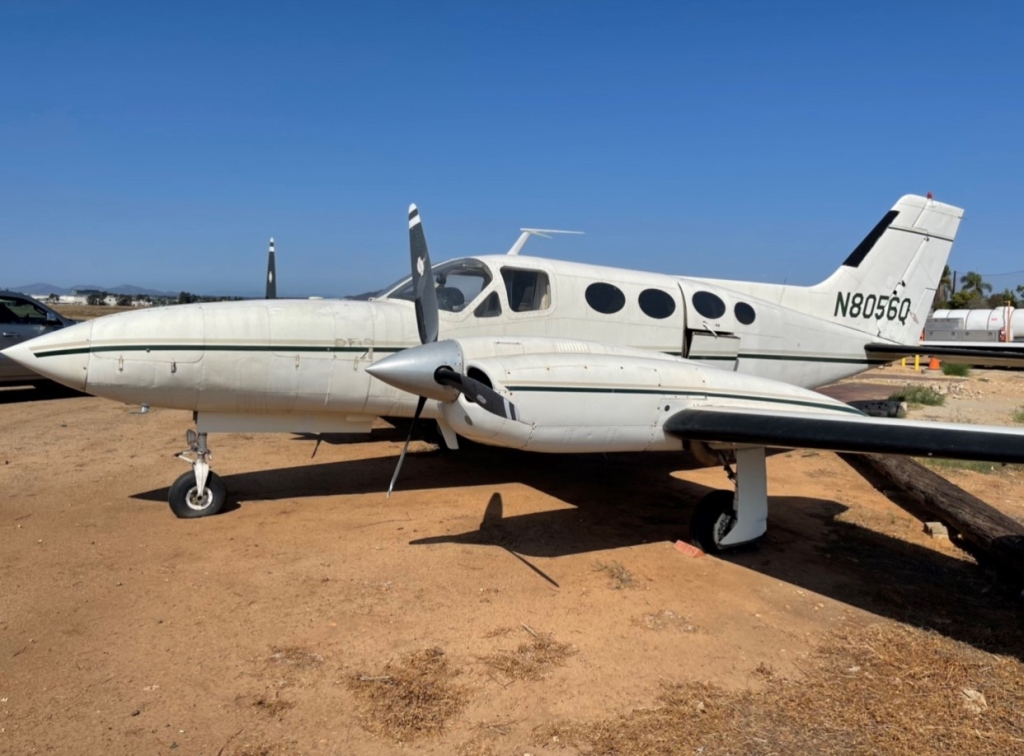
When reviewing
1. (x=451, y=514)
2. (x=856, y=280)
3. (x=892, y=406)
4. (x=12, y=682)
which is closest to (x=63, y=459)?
(x=451, y=514)

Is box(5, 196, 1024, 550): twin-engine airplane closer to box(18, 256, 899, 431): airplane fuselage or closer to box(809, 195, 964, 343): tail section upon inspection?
box(18, 256, 899, 431): airplane fuselage

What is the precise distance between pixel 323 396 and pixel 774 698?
194 inches

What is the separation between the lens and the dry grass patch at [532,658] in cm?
431

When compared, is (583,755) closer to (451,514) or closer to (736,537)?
(736,537)

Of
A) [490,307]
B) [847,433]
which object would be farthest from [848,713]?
[490,307]

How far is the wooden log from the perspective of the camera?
595 centimetres

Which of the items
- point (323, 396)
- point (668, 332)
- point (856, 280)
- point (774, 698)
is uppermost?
point (856, 280)

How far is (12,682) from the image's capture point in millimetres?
3951

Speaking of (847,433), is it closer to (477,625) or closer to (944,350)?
(477,625)

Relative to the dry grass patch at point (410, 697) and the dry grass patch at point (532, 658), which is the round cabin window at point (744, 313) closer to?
the dry grass patch at point (532, 658)

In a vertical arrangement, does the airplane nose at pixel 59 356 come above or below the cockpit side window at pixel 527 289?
A: below

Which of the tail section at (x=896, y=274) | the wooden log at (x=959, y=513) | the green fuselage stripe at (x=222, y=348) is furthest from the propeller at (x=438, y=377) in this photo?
the tail section at (x=896, y=274)

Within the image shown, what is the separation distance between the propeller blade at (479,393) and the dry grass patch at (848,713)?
220 cm

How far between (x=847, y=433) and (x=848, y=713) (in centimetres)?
201
